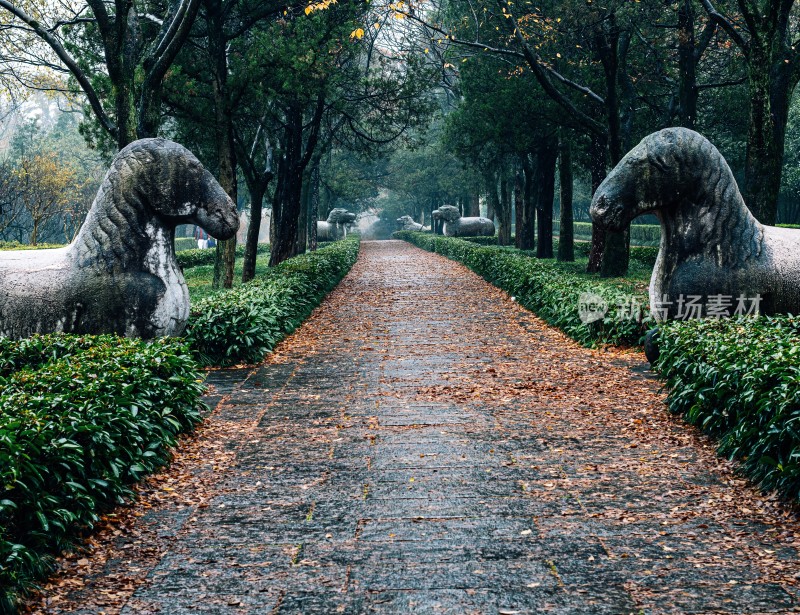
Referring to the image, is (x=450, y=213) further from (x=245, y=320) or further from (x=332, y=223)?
(x=245, y=320)

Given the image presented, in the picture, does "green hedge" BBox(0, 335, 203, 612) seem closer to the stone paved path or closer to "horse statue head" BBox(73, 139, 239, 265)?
the stone paved path

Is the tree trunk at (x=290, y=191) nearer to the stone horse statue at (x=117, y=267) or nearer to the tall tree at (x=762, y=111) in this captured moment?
the tall tree at (x=762, y=111)

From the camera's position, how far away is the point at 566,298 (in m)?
12.0

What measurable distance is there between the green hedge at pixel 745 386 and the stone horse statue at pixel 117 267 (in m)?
4.84

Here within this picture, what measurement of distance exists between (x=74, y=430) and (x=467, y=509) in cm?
238

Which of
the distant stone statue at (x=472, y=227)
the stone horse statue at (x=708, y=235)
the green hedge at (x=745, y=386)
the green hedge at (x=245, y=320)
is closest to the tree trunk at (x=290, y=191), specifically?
the green hedge at (x=245, y=320)

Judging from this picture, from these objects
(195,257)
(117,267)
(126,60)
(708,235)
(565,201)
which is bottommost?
(195,257)

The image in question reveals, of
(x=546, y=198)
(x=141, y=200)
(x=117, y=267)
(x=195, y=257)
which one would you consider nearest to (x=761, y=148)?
(x=141, y=200)

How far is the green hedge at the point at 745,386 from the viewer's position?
481 centimetres

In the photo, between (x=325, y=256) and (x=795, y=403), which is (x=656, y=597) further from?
(x=325, y=256)

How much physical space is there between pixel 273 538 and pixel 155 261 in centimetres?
396

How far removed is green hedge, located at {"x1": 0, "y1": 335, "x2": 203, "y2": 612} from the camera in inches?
150

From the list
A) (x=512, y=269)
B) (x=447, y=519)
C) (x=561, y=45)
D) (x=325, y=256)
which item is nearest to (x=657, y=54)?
(x=561, y=45)

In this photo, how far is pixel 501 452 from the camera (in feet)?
19.6
